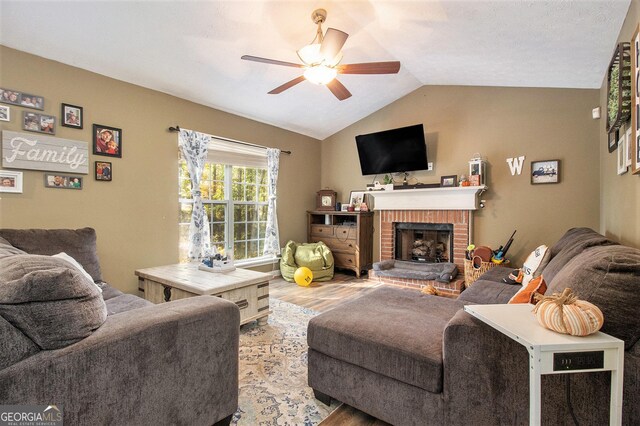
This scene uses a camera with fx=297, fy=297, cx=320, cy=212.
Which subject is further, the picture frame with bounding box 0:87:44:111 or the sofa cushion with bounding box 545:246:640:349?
→ the picture frame with bounding box 0:87:44:111

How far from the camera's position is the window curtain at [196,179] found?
3650mm

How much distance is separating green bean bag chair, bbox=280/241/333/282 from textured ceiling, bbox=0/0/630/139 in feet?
7.69

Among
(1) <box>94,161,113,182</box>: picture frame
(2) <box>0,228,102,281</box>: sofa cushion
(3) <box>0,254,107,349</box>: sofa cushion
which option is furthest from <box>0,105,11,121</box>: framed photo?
(3) <box>0,254,107,349</box>: sofa cushion

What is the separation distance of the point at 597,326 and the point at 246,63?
3404mm

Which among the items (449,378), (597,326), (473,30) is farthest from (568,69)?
(449,378)

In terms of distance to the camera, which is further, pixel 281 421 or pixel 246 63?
pixel 246 63

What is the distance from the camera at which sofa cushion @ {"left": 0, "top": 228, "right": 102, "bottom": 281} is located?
2.28 meters

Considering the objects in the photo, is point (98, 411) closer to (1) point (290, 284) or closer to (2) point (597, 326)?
(2) point (597, 326)

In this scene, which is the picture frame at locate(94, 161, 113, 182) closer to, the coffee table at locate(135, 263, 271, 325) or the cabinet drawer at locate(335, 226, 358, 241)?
the coffee table at locate(135, 263, 271, 325)

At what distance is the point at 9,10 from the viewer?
7.27 feet

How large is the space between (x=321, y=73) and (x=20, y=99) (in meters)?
2.61

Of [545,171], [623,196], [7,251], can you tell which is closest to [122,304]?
[7,251]

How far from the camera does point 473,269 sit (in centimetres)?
383

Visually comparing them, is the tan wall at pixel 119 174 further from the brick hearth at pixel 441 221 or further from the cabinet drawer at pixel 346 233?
the brick hearth at pixel 441 221
